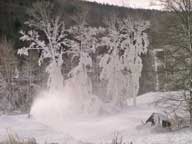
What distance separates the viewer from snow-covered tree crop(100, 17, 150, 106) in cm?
2292

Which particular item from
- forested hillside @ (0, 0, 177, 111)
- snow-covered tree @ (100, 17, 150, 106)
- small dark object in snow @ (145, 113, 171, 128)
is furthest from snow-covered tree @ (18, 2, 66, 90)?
small dark object in snow @ (145, 113, 171, 128)

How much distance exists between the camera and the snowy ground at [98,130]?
11.6 metres

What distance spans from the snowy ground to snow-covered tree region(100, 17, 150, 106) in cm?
139

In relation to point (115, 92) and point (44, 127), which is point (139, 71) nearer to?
point (115, 92)

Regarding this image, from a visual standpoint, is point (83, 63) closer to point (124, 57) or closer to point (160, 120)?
point (124, 57)

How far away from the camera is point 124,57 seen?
930 inches

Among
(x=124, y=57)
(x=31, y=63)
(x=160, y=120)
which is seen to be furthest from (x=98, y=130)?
(x=31, y=63)

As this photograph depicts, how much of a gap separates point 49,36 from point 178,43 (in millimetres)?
8885

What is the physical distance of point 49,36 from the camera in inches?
830

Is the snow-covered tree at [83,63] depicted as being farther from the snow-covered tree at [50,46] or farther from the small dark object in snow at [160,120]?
the small dark object in snow at [160,120]

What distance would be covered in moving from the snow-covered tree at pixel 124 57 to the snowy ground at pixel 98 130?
139 centimetres

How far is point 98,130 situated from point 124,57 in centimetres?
872

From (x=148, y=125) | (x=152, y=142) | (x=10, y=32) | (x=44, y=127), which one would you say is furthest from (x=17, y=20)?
(x=152, y=142)

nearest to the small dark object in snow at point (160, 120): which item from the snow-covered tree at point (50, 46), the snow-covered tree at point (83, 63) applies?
the snow-covered tree at point (83, 63)
